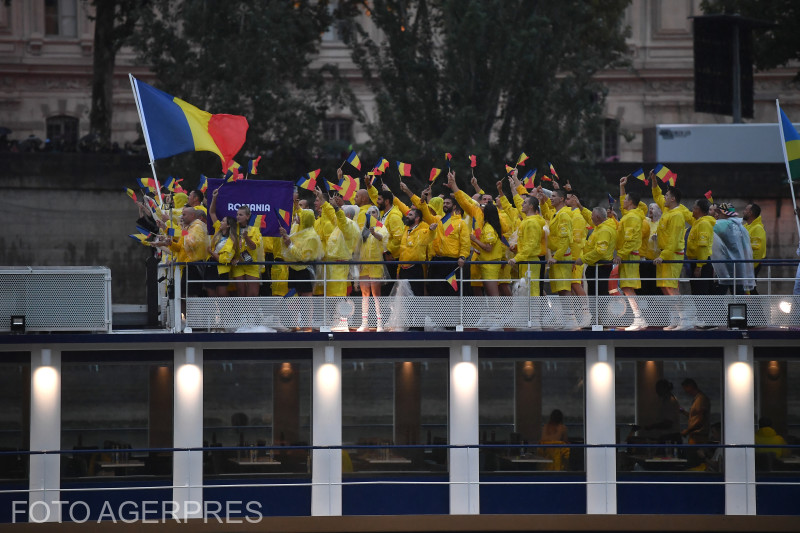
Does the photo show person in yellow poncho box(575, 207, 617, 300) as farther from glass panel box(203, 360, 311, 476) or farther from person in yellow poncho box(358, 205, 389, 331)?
glass panel box(203, 360, 311, 476)

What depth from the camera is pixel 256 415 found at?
59.6 ft

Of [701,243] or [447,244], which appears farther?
[701,243]

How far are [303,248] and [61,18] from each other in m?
33.3

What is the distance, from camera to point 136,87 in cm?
1931

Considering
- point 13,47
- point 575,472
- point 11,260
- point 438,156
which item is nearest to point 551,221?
point 575,472

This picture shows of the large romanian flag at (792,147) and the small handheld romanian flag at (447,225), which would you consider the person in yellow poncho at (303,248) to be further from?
the large romanian flag at (792,147)

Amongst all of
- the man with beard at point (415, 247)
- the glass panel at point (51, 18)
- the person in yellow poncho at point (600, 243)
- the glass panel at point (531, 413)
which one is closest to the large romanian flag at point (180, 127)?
the man with beard at point (415, 247)

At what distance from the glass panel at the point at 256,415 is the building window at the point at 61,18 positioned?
3322cm

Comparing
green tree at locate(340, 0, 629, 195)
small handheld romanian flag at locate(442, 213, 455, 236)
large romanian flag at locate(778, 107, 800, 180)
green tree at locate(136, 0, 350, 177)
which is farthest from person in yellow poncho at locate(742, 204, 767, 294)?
green tree at locate(136, 0, 350, 177)

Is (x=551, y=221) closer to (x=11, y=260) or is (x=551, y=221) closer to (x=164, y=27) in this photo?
(x=164, y=27)

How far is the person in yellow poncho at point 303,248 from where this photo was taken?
18.7 m

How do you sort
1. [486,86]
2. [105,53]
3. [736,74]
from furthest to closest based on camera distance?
[105,53], [736,74], [486,86]

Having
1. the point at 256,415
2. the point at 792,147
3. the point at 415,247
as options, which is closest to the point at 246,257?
the point at 256,415

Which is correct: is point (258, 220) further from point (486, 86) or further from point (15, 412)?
point (486, 86)
